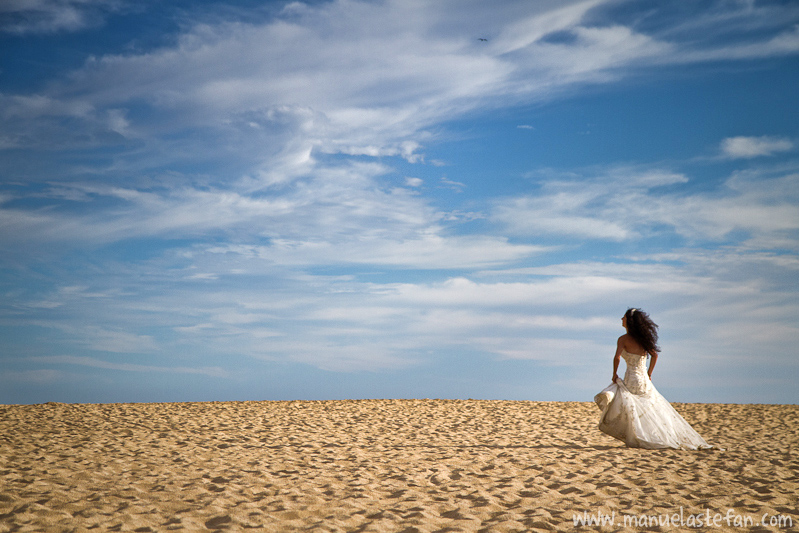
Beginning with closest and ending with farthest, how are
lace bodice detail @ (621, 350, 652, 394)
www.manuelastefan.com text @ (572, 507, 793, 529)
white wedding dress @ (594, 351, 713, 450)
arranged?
www.manuelastefan.com text @ (572, 507, 793, 529) < white wedding dress @ (594, 351, 713, 450) < lace bodice detail @ (621, 350, 652, 394)

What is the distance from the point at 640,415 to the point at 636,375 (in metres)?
0.71

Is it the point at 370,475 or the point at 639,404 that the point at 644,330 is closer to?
the point at 639,404

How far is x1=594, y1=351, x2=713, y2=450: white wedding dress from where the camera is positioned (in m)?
9.26

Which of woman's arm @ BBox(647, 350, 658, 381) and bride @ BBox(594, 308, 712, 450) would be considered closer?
bride @ BBox(594, 308, 712, 450)

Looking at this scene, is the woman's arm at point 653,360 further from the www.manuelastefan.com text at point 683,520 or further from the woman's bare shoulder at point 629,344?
the www.manuelastefan.com text at point 683,520

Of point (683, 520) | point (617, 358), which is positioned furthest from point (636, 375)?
point (683, 520)

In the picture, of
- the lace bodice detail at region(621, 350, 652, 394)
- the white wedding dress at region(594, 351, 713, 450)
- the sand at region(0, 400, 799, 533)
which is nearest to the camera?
the sand at region(0, 400, 799, 533)

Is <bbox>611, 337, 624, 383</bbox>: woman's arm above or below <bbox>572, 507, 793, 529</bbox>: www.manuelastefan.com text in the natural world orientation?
above

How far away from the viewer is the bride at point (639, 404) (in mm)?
9273

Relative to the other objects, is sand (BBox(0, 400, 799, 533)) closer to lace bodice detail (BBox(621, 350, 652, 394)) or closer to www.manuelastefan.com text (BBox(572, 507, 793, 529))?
www.manuelastefan.com text (BBox(572, 507, 793, 529))

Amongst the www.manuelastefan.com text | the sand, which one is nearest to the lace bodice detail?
the sand

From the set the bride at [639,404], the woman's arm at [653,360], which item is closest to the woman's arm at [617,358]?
the bride at [639,404]

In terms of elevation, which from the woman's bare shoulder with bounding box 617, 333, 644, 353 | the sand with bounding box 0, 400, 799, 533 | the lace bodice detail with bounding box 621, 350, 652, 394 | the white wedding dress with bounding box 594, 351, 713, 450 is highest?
the woman's bare shoulder with bounding box 617, 333, 644, 353

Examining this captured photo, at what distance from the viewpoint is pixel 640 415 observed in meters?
9.35
